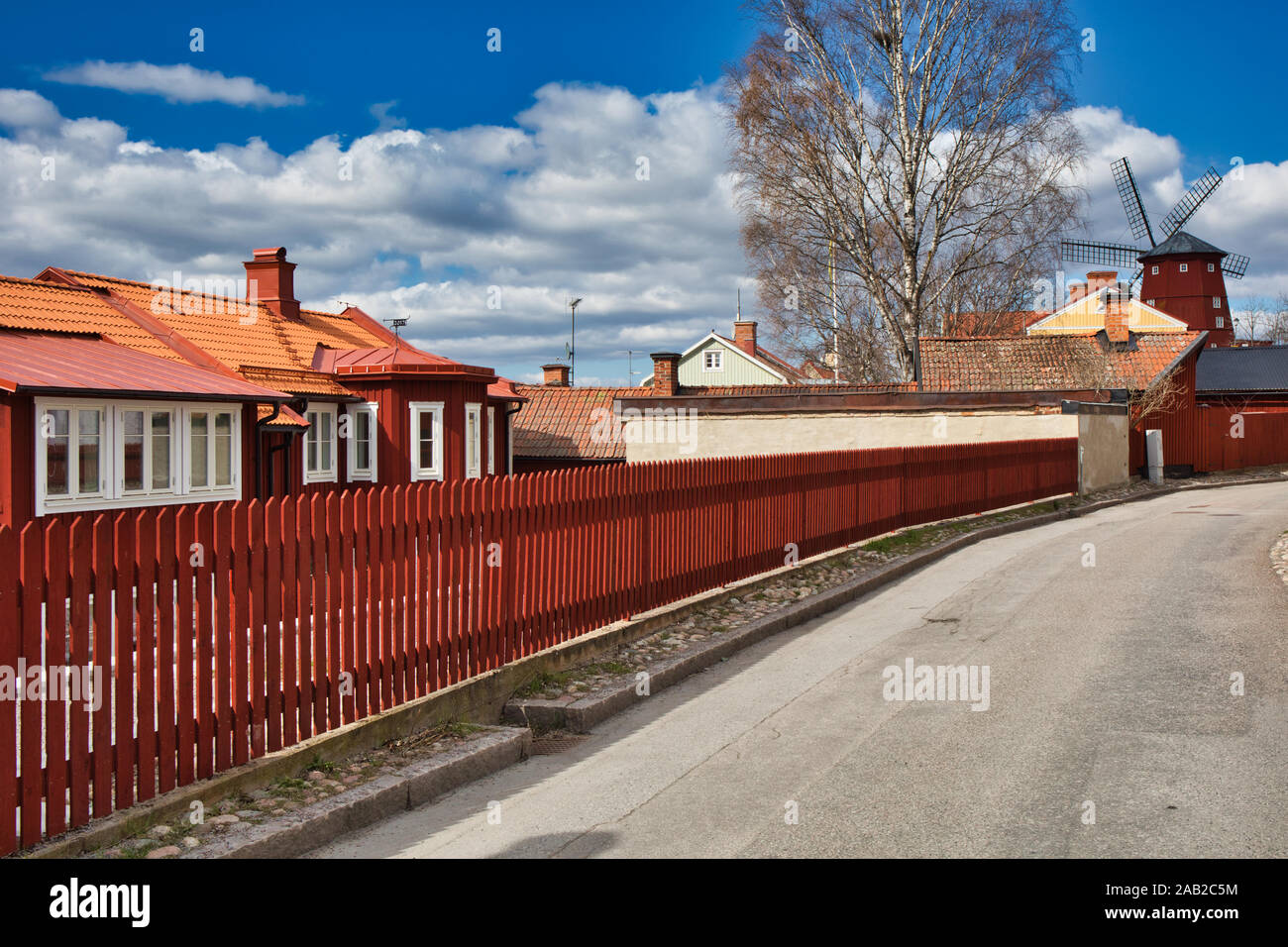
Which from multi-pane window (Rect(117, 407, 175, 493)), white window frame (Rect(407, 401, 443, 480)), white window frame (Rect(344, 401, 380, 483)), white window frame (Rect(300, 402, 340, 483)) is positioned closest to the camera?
multi-pane window (Rect(117, 407, 175, 493))

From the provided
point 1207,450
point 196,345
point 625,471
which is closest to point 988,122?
point 1207,450

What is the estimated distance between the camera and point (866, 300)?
32.7m

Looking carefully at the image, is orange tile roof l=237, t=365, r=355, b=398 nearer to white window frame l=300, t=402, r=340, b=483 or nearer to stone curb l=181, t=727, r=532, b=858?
white window frame l=300, t=402, r=340, b=483

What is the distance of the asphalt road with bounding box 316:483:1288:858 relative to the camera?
483cm

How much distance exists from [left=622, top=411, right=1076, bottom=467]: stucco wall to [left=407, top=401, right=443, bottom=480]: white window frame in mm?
5368

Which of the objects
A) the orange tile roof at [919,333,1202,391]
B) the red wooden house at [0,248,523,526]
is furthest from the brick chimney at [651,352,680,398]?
the orange tile roof at [919,333,1202,391]

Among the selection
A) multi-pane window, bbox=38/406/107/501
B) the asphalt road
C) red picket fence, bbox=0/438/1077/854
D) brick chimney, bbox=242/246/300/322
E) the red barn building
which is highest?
the red barn building

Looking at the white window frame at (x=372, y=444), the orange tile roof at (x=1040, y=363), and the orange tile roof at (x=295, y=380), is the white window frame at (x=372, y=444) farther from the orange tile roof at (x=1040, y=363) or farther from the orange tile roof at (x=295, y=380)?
the orange tile roof at (x=1040, y=363)

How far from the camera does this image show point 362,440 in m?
23.9

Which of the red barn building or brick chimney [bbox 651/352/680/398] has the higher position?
the red barn building

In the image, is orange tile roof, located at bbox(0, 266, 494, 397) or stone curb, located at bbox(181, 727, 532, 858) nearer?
stone curb, located at bbox(181, 727, 532, 858)

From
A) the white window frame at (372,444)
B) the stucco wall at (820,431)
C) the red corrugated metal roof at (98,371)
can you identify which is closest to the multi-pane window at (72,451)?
the red corrugated metal roof at (98,371)

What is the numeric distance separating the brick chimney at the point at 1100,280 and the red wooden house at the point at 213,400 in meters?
37.5

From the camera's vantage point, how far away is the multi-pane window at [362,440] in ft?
77.5
